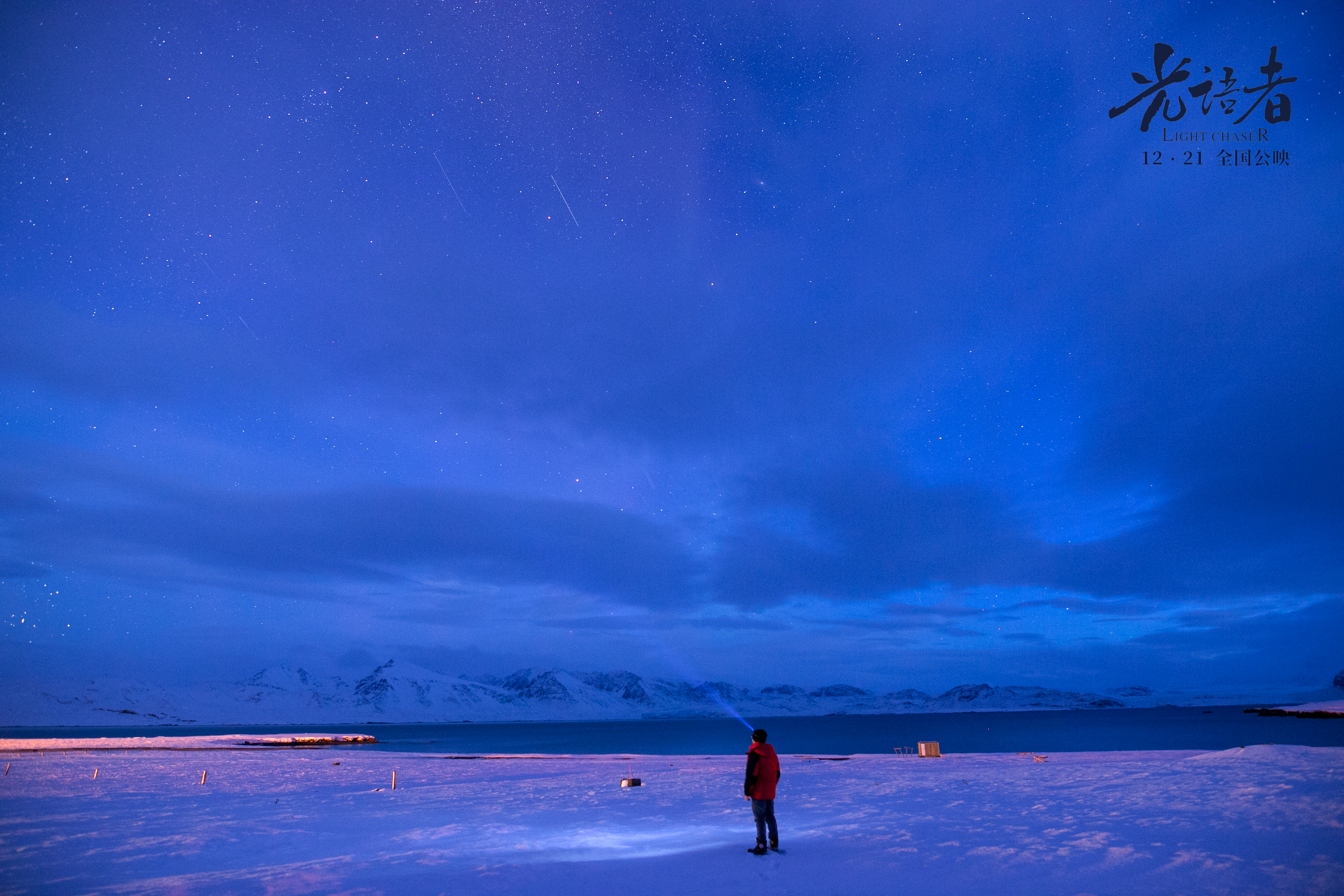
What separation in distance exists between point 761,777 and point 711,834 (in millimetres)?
3457

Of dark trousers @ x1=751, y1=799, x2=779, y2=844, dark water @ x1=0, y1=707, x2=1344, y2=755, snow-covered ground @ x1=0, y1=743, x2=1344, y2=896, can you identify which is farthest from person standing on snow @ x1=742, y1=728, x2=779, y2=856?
dark water @ x1=0, y1=707, x2=1344, y2=755

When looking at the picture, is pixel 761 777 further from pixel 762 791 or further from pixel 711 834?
pixel 711 834

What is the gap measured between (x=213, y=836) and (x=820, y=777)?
20.4 m

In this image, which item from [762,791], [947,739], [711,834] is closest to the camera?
[762,791]

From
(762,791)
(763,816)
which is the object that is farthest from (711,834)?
(762,791)

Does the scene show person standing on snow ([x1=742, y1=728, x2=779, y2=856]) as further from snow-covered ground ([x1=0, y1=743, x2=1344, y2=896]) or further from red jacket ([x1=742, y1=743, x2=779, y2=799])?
snow-covered ground ([x1=0, y1=743, x2=1344, y2=896])

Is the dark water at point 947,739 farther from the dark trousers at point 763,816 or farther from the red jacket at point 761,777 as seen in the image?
the red jacket at point 761,777

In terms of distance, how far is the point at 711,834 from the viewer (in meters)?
15.4

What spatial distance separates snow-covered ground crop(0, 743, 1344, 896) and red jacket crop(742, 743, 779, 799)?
3.25ft

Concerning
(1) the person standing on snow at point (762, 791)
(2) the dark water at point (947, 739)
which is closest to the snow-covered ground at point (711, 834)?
(1) the person standing on snow at point (762, 791)

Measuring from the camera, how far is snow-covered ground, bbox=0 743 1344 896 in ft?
35.6

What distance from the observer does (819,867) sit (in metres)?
11.6

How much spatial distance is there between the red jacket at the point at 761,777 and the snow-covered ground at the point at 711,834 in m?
0.99

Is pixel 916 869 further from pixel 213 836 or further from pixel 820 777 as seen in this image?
pixel 820 777
